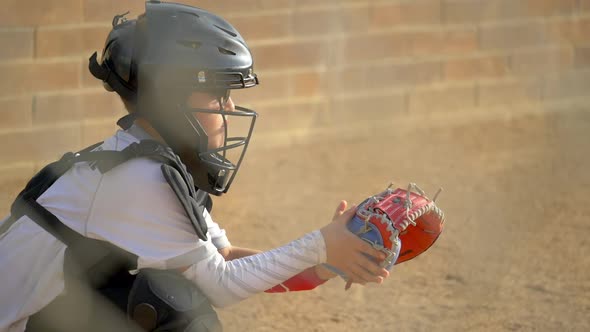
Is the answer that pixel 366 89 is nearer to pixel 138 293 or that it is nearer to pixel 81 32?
pixel 81 32

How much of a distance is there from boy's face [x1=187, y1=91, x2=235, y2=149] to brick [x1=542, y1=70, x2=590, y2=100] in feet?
16.1

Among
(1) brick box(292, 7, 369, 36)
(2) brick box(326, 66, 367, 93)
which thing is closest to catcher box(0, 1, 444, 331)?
(1) brick box(292, 7, 369, 36)

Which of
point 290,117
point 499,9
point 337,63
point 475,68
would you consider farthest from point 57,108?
point 499,9

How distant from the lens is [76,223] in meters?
2.24

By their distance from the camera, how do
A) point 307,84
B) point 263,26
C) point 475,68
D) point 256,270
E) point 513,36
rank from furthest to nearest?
1. point 513,36
2. point 475,68
3. point 307,84
4. point 263,26
5. point 256,270

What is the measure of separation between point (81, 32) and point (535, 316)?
2807 millimetres

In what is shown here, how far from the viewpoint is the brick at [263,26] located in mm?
5602

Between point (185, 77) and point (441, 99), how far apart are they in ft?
14.2

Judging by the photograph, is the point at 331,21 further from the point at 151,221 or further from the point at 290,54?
the point at 151,221

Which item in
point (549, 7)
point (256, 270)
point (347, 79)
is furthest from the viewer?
point (549, 7)

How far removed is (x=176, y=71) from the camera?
237 cm

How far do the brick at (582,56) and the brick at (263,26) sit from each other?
95.3 inches

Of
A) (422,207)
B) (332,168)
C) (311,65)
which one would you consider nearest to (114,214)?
(422,207)

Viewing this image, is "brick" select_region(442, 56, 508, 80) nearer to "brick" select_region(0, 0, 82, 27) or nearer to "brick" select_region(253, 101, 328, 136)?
"brick" select_region(253, 101, 328, 136)
